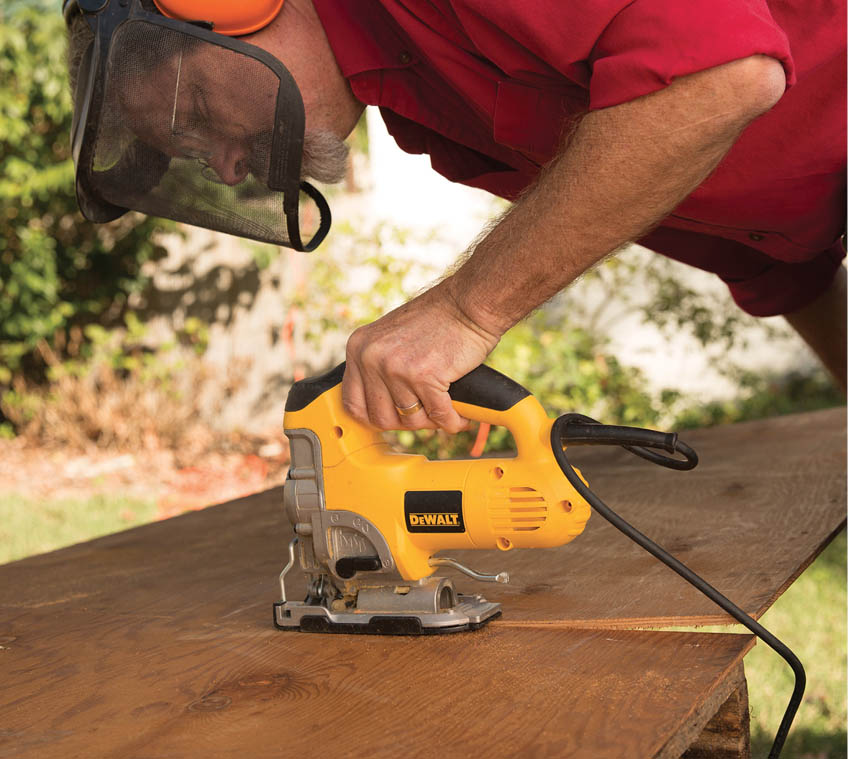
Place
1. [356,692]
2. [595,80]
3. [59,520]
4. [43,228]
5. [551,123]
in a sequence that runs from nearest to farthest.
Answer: [356,692], [595,80], [551,123], [59,520], [43,228]

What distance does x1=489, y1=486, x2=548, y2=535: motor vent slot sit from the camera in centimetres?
144

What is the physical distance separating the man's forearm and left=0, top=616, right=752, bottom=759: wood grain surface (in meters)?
0.49

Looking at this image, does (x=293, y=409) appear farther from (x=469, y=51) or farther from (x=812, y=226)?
(x=812, y=226)

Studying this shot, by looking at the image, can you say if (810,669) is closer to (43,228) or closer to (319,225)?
(319,225)

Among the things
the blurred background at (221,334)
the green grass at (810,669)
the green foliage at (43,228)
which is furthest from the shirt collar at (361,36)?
the green foliage at (43,228)

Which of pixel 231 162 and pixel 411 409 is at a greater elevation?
pixel 231 162

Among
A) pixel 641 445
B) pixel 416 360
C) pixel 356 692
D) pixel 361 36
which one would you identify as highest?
pixel 361 36

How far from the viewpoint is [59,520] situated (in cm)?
536

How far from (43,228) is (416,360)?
6203 mm

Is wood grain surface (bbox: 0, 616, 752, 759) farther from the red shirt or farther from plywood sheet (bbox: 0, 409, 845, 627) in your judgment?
the red shirt

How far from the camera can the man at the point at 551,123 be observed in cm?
131

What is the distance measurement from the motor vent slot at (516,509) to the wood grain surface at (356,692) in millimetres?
149

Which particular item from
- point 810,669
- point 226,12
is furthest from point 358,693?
point 810,669

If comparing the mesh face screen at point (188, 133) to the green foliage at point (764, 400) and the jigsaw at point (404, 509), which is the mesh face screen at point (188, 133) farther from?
the green foliage at point (764, 400)
